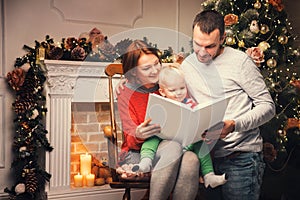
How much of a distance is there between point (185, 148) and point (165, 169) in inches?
5.6

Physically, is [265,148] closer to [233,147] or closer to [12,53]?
[233,147]

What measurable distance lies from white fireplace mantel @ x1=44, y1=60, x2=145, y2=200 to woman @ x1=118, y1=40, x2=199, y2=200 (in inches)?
40.0

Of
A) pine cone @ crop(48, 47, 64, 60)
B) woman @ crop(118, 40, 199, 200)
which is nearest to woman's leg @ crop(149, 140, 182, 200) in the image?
woman @ crop(118, 40, 199, 200)

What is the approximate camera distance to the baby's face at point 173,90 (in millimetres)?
1806

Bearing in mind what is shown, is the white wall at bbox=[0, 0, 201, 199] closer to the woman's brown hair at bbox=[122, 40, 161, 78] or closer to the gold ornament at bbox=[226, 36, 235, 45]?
the gold ornament at bbox=[226, 36, 235, 45]

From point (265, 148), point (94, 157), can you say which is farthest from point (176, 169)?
point (94, 157)

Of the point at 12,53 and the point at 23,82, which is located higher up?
the point at 12,53

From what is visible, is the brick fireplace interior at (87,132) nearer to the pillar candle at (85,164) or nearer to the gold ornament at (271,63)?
the pillar candle at (85,164)

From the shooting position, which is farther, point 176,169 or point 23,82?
point 23,82

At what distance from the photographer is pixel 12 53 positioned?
2908 millimetres

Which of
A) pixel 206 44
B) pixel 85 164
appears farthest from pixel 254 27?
pixel 85 164

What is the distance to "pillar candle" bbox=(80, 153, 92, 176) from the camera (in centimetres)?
300

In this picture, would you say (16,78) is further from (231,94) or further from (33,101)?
(231,94)

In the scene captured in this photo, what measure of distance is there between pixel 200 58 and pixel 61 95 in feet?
4.39
